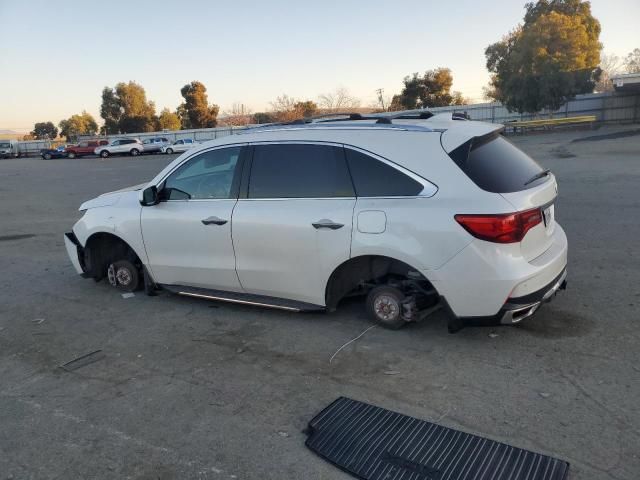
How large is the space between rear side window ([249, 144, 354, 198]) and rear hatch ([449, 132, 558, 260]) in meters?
0.96

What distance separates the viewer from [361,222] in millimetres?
4301

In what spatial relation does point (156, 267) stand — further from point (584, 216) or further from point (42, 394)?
point (584, 216)

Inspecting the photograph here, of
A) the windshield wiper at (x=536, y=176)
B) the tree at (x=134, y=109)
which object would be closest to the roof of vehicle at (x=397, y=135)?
the windshield wiper at (x=536, y=176)

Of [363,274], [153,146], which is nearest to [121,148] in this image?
[153,146]

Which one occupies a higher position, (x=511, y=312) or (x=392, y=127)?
(x=392, y=127)

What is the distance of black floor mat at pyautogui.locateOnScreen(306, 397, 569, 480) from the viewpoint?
9.21ft

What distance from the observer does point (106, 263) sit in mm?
6270

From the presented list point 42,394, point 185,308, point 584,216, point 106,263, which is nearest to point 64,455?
point 42,394

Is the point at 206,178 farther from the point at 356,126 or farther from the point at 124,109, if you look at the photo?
the point at 124,109

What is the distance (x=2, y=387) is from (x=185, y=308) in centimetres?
183

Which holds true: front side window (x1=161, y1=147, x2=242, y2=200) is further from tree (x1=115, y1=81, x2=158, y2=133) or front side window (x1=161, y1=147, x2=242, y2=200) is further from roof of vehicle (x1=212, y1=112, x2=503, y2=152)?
tree (x1=115, y1=81, x2=158, y2=133)

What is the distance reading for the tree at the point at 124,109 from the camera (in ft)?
225

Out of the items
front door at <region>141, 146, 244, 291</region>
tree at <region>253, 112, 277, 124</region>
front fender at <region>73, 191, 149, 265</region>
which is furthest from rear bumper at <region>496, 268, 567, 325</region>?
tree at <region>253, 112, 277, 124</region>

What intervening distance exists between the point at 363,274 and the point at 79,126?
8519cm
